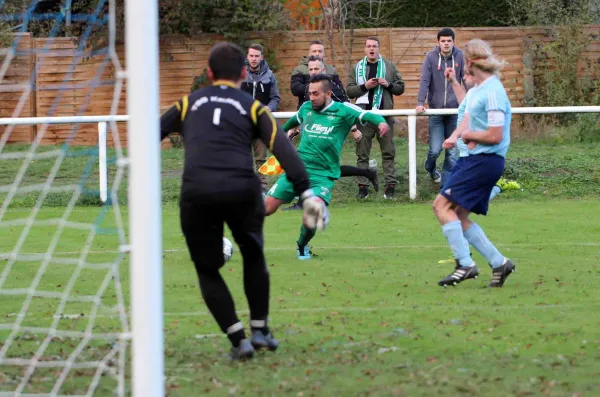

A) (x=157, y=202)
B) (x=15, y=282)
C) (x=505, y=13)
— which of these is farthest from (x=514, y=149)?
(x=157, y=202)

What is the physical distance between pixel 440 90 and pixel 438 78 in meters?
0.20

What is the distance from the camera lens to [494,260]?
29.9ft

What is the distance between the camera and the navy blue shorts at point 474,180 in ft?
29.3

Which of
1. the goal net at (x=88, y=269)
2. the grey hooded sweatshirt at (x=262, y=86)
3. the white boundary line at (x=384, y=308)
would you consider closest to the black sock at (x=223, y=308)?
the goal net at (x=88, y=269)

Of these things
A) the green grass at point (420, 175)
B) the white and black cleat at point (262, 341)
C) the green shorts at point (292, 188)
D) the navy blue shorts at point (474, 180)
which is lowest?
the green grass at point (420, 175)

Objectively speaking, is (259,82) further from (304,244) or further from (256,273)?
(256,273)

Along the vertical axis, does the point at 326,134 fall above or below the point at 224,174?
below

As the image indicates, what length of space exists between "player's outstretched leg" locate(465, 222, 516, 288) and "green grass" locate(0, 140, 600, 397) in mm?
180

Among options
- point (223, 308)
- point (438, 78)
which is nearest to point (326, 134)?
point (223, 308)

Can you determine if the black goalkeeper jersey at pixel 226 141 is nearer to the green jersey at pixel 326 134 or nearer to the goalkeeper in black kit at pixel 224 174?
the goalkeeper in black kit at pixel 224 174

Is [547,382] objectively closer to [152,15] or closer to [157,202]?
[157,202]

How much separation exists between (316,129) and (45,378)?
17.4ft

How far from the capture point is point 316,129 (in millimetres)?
10961

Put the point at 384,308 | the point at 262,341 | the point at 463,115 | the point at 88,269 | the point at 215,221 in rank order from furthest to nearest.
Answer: the point at 88,269 → the point at 463,115 → the point at 384,308 → the point at 262,341 → the point at 215,221
